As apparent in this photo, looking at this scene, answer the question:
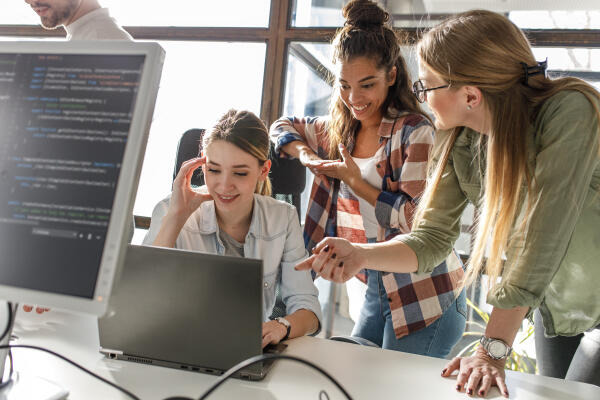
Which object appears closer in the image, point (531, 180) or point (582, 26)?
point (531, 180)

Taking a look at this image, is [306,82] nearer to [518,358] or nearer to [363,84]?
[363,84]

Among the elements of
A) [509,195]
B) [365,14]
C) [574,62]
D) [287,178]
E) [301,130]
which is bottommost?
[509,195]

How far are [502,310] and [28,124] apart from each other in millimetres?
854

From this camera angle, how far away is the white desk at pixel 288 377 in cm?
84

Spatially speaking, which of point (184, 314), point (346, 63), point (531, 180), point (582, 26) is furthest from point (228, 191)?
point (582, 26)

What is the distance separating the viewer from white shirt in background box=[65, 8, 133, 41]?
6.88 ft

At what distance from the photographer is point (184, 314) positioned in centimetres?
88

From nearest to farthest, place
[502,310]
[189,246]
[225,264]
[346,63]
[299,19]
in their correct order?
[225,264] → [502,310] → [189,246] → [346,63] → [299,19]

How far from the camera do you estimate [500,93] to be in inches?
43.4

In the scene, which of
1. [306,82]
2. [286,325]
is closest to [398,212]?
[286,325]

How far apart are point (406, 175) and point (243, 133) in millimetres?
513

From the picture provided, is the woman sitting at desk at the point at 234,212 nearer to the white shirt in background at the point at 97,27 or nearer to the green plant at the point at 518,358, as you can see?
the white shirt in background at the point at 97,27

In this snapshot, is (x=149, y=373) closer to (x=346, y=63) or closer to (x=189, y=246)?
(x=189, y=246)

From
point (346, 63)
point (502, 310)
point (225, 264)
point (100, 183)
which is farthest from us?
point (346, 63)
